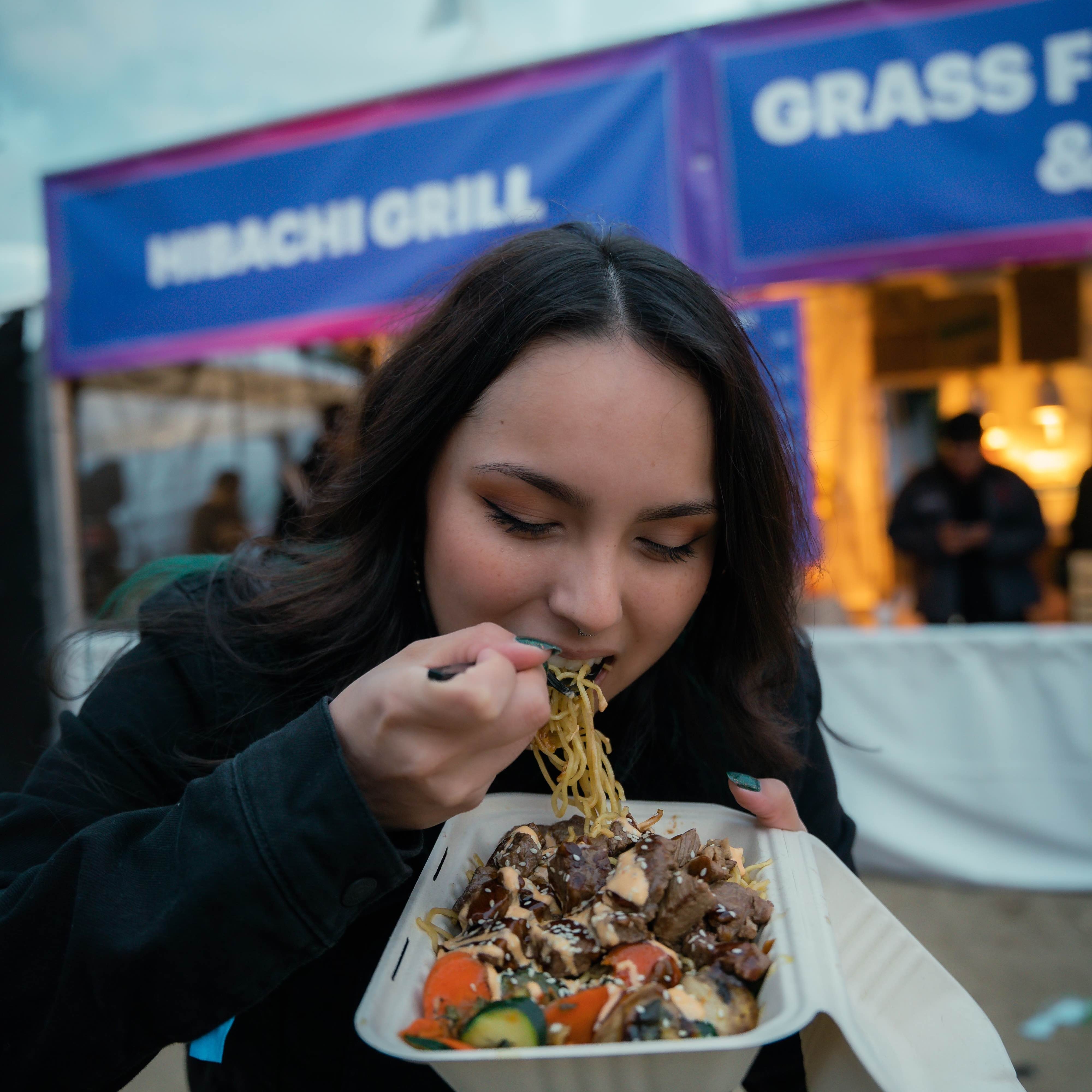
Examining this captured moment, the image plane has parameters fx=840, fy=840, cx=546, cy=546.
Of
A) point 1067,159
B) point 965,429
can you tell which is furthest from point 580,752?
point 965,429

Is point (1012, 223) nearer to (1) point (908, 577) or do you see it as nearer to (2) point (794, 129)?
(2) point (794, 129)

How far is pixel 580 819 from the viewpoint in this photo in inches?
58.8

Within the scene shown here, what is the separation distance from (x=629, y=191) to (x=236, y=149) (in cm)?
233

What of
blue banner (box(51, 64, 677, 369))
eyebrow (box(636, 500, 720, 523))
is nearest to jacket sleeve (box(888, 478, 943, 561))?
blue banner (box(51, 64, 677, 369))

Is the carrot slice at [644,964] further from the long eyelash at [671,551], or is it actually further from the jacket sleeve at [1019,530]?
the jacket sleeve at [1019,530]

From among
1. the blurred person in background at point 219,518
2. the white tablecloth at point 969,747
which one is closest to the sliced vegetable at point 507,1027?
the white tablecloth at point 969,747

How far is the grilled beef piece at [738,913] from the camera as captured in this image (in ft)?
3.94

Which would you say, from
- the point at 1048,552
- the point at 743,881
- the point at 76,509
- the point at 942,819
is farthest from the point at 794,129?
the point at 76,509

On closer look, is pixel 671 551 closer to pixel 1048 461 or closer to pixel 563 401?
pixel 563 401

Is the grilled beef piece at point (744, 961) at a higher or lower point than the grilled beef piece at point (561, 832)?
lower

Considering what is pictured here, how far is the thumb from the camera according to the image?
148 cm

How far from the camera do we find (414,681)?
1.01 m

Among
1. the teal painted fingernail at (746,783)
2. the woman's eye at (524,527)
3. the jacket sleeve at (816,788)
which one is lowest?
the jacket sleeve at (816,788)

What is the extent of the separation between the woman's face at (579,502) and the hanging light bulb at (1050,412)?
19.7ft
